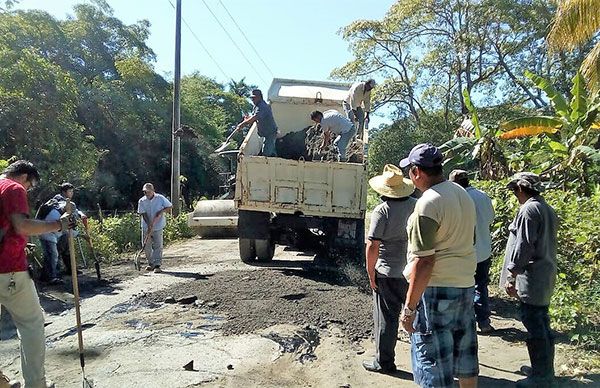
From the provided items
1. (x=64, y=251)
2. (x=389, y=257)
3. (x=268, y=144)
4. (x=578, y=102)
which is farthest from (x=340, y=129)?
(x=389, y=257)

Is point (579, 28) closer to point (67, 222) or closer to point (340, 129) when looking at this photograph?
point (340, 129)

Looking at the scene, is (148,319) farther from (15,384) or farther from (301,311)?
(15,384)

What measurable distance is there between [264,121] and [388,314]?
19.0ft

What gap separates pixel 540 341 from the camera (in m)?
4.44

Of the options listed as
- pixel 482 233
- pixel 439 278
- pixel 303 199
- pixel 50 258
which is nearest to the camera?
pixel 439 278

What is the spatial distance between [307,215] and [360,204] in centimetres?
88

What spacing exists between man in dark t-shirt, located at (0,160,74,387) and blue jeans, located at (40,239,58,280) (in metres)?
4.67

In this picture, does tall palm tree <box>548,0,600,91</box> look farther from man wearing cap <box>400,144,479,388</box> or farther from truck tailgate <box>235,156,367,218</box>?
man wearing cap <box>400,144,479,388</box>

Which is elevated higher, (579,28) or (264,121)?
(579,28)

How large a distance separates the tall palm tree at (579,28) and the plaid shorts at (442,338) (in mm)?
7465

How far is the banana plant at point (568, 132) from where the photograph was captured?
8.77 metres

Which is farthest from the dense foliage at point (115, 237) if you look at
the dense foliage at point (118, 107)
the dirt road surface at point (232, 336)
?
the dirt road surface at point (232, 336)

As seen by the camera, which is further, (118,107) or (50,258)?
(118,107)

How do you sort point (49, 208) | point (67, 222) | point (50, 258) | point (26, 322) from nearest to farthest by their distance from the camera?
1. point (26, 322)
2. point (67, 222)
3. point (49, 208)
4. point (50, 258)
